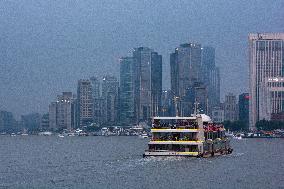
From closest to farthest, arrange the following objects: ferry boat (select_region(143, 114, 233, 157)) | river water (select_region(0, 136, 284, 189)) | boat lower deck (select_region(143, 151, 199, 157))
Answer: river water (select_region(0, 136, 284, 189))
boat lower deck (select_region(143, 151, 199, 157))
ferry boat (select_region(143, 114, 233, 157))

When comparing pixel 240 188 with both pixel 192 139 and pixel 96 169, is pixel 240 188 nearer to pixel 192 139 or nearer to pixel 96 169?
pixel 96 169

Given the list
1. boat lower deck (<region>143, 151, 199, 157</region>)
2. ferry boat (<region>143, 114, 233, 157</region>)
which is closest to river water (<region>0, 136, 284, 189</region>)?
boat lower deck (<region>143, 151, 199, 157</region>)

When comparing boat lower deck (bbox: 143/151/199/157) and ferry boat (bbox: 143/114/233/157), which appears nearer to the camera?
boat lower deck (bbox: 143/151/199/157)

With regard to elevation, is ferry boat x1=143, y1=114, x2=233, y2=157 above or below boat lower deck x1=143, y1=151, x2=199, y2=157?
above

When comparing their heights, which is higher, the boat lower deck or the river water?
the boat lower deck

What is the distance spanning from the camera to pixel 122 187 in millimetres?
79625

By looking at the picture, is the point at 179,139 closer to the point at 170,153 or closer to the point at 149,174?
the point at 170,153

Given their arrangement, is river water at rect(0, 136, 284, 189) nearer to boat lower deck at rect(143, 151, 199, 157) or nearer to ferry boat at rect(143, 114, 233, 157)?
boat lower deck at rect(143, 151, 199, 157)

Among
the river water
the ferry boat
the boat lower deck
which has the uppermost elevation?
the ferry boat

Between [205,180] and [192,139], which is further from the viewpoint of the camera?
[192,139]

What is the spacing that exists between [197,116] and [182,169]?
75.0ft

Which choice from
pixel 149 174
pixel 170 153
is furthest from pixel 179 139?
pixel 149 174

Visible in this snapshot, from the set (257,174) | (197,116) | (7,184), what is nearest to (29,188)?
(7,184)

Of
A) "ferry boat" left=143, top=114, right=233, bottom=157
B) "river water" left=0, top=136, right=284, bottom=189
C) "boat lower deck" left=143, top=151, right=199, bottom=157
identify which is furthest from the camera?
"ferry boat" left=143, top=114, right=233, bottom=157
